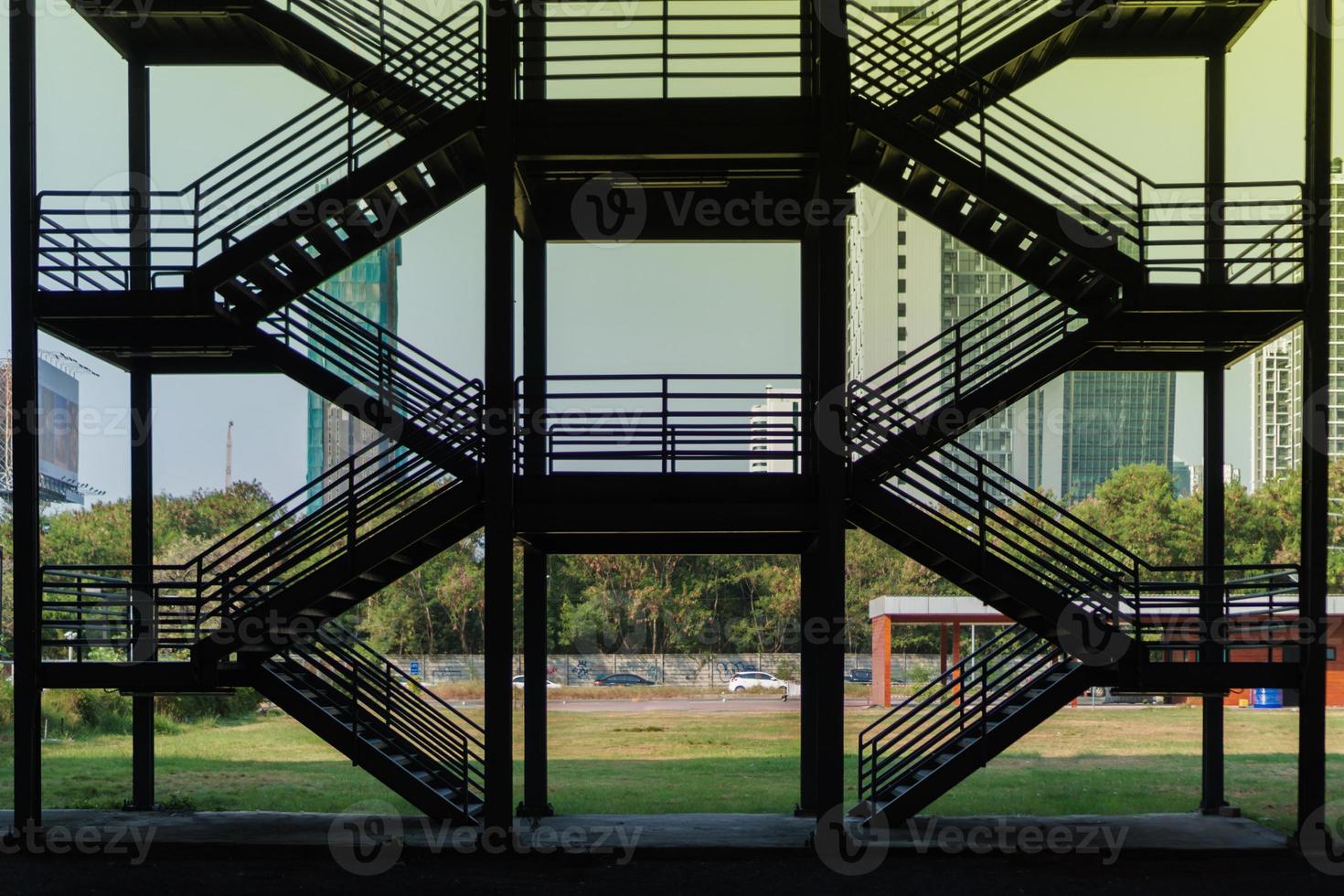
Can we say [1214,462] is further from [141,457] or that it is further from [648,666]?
[648,666]

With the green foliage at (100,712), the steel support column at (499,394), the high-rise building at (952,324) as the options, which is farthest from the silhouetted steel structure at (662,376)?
the high-rise building at (952,324)

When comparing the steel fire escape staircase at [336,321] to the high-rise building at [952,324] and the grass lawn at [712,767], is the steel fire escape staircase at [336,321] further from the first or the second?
the high-rise building at [952,324]

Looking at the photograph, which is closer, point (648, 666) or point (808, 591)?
point (808, 591)

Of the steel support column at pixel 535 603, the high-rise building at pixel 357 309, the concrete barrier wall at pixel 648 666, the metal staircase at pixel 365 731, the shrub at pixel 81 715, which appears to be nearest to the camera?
the metal staircase at pixel 365 731

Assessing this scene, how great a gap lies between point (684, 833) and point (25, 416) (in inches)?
332

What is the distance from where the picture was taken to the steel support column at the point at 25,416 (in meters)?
13.1

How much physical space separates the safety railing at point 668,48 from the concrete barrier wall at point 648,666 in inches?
858

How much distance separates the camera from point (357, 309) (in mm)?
116062

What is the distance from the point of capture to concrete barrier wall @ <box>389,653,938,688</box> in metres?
46.8

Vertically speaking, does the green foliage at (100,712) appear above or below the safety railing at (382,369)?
below

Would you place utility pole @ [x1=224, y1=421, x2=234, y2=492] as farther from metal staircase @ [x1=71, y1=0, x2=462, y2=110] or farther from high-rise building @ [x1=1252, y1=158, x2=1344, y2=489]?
high-rise building @ [x1=1252, y1=158, x2=1344, y2=489]

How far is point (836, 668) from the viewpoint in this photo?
41.7ft

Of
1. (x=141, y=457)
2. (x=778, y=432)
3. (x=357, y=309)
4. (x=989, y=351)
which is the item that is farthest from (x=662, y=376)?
(x=357, y=309)

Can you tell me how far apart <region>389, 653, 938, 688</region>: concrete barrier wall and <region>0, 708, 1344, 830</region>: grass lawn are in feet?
28.3
